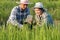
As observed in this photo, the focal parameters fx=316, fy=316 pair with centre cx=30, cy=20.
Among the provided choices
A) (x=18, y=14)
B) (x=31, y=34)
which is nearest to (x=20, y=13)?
(x=18, y=14)

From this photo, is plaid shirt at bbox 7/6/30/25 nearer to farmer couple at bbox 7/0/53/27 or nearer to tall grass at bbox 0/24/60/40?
farmer couple at bbox 7/0/53/27

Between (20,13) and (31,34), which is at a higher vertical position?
(20,13)

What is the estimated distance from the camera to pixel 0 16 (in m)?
7.34

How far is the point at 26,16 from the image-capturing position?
529 cm

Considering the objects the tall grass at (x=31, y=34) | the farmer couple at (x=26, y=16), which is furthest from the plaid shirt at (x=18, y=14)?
the tall grass at (x=31, y=34)

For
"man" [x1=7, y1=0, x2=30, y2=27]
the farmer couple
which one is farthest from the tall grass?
"man" [x1=7, y1=0, x2=30, y2=27]

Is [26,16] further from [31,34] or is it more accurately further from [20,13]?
[31,34]

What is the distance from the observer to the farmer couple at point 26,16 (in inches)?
191

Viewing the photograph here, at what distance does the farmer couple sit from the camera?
15.9 ft

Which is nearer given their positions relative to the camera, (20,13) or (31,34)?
Answer: (31,34)

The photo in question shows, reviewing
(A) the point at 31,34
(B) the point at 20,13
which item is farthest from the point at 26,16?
(A) the point at 31,34

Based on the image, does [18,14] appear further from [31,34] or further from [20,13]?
[31,34]

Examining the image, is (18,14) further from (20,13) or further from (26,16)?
(26,16)

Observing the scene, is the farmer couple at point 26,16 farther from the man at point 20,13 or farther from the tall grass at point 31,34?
the tall grass at point 31,34
